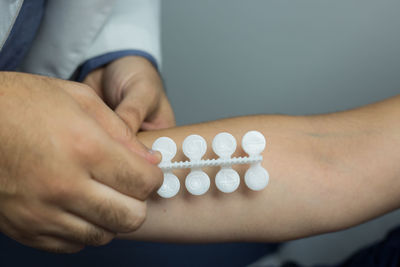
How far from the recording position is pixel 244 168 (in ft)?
2.06

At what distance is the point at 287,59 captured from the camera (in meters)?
1.14

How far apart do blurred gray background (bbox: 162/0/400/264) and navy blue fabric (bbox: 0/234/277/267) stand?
21cm

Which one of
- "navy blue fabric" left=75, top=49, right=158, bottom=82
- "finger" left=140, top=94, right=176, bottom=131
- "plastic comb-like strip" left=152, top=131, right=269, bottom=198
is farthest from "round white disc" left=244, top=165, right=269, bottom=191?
"navy blue fabric" left=75, top=49, right=158, bottom=82

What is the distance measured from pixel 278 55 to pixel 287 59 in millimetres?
29

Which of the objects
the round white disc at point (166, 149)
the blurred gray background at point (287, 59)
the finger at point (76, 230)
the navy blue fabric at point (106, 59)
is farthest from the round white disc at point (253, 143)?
the blurred gray background at point (287, 59)

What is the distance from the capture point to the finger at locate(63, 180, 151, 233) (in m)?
0.44

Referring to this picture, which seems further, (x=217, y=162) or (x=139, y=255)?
(x=139, y=255)

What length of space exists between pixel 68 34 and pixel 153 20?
0.21m

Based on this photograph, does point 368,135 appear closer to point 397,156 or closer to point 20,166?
point 397,156

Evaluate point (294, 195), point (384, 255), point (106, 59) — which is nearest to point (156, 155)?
point (294, 195)

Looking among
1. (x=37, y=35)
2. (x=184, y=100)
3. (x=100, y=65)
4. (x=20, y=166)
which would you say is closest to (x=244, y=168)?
(x=20, y=166)

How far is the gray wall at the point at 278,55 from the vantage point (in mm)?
1007

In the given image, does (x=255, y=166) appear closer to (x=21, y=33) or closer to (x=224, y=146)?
(x=224, y=146)

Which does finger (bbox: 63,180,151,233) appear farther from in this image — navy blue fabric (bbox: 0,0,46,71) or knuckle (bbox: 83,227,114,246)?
navy blue fabric (bbox: 0,0,46,71)
